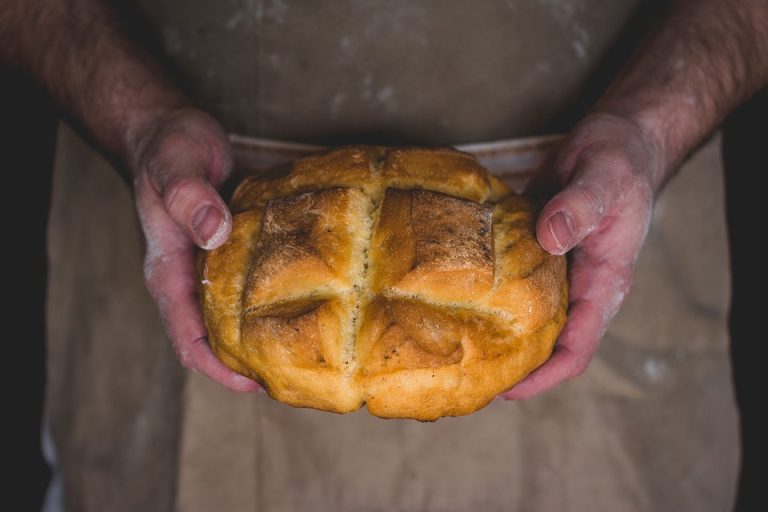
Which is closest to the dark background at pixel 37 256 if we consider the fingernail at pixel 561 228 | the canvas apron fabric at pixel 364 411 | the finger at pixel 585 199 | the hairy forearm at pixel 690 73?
the canvas apron fabric at pixel 364 411

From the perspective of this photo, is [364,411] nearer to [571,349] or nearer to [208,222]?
[571,349]

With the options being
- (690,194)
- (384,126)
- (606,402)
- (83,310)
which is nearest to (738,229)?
(690,194)

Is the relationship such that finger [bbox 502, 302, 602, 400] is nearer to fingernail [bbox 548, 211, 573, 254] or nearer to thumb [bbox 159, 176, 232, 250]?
fingernail [bbox 548, 211, 573, 254]

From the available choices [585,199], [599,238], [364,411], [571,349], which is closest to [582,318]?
[571,349]

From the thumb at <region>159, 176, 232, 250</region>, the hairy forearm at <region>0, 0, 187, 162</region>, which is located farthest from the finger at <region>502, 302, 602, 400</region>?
the hairy forearm at <region>0, 0, 187, 162</region>

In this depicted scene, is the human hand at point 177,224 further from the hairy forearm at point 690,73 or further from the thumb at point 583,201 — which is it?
the hairy forearm at point 690,73

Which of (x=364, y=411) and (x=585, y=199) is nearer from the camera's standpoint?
(x=585, y=199)

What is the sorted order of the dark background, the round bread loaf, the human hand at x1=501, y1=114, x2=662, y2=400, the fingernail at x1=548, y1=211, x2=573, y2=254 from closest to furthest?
the round bread loaf → the fingernail at x1=548, y1=211, x2=573, y2=254 → the human hand at x1=501, y1=114, x2=662, y2=400 → the dark background
